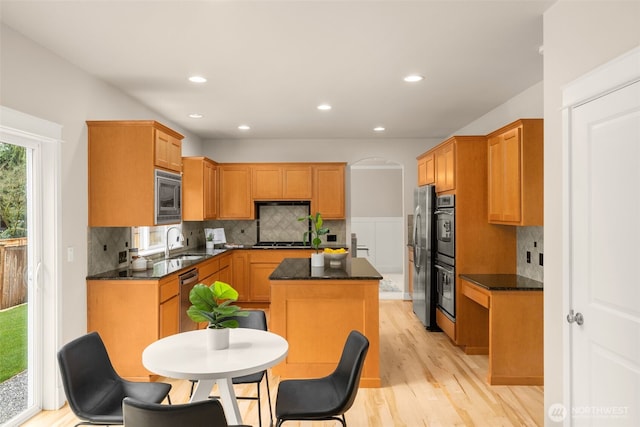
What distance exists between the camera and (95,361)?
243 cm

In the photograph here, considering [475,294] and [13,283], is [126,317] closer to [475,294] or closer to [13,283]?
[13,283]

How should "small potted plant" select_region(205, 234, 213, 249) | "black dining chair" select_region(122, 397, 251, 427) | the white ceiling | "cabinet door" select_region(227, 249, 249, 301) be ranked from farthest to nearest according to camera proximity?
"cabinet door" select_region(227, 249, 249, 301) → "small potted plant" select_region(205, 234, 213, 249) → the white ceiling → "black dining chair" select_region(122, 397, 251, 427)

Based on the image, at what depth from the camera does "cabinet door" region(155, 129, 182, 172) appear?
12.9 ft

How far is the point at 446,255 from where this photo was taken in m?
4.84

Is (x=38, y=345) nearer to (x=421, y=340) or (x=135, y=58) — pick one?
(x=135, y=58)

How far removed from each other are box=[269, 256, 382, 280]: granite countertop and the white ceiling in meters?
1.76

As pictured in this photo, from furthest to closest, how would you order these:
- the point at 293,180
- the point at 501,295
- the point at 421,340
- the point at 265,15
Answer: the point at 293,180
the point at 421,340
the point at 501,295
the point at 265,15

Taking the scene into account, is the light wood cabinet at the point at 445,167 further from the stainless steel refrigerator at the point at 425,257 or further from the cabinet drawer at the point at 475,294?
the cabinet drawer at the point at 475,294

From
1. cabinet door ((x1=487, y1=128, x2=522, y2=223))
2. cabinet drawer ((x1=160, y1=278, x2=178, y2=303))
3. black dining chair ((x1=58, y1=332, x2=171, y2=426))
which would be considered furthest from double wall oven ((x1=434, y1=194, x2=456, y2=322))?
black dining chair ((x1=58, y1=332, x2=171, y2=426))

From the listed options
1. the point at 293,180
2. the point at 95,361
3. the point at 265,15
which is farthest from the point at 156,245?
the point at 265,15

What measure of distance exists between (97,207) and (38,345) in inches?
46.4

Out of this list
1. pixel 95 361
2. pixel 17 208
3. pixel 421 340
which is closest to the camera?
pixel 95 361
